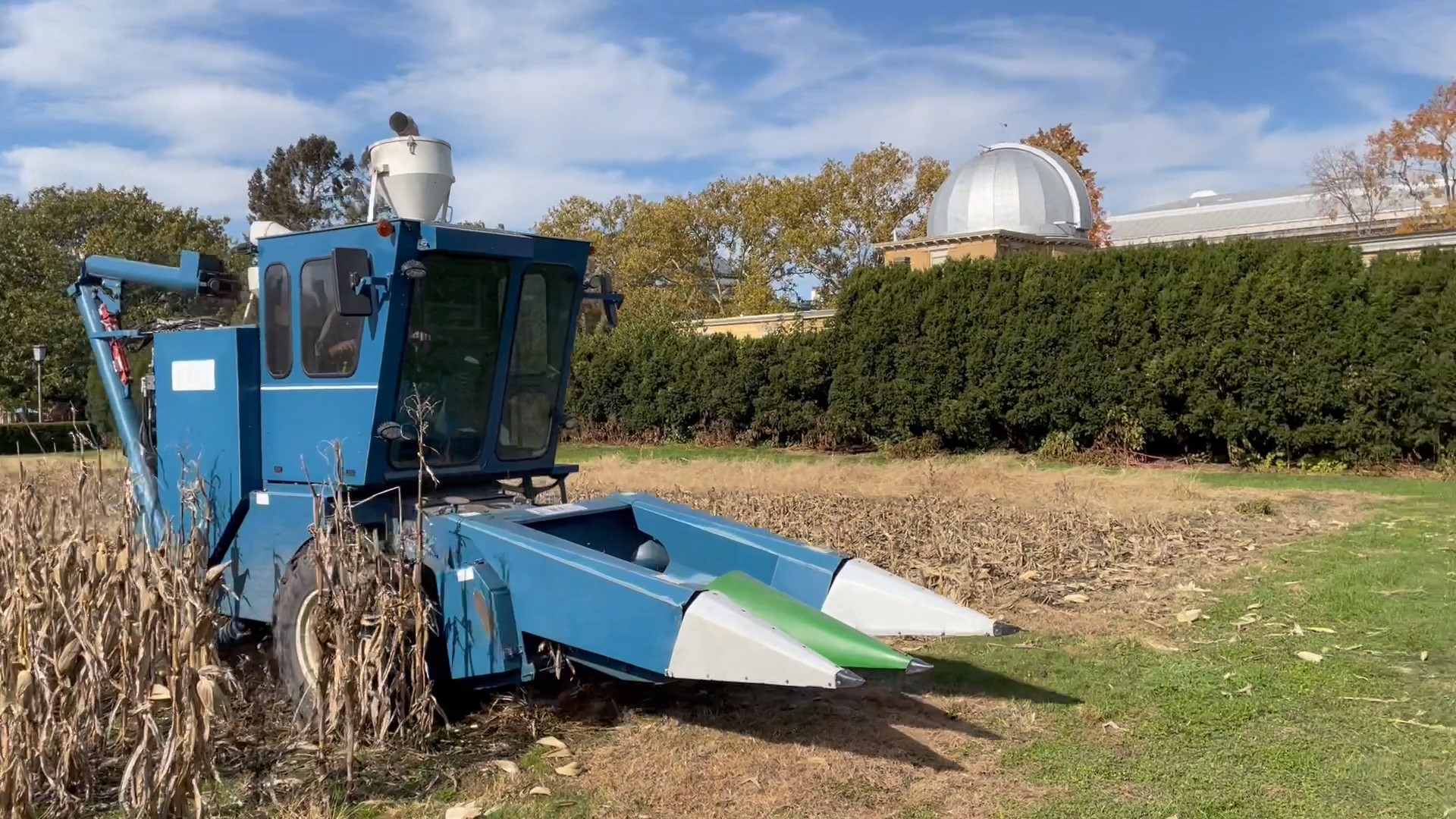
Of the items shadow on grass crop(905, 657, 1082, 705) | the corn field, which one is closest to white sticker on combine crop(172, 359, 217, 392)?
the corn field

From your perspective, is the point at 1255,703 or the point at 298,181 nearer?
the point at 1255,703

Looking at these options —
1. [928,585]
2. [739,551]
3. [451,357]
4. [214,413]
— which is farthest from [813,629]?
[928,585]

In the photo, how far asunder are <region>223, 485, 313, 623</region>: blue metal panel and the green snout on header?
2.45 meters

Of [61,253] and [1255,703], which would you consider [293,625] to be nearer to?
[1255,703]

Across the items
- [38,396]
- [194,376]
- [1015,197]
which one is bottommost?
[38,396]

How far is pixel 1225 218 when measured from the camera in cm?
6906

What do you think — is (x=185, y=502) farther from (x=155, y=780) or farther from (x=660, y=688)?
(x=660, y=688)

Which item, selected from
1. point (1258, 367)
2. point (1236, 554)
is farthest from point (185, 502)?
point (1258, 367)

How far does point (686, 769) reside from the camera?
5055 millimetres

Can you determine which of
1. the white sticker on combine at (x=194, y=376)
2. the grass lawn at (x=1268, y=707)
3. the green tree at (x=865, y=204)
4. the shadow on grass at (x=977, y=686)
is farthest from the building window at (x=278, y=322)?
the green tree at (x=865, y=204)

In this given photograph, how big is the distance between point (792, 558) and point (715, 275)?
46999mm

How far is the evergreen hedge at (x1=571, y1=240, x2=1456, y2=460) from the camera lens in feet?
53.2

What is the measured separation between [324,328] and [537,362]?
126cm

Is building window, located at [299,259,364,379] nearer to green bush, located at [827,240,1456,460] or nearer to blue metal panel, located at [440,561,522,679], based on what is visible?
blue metal panel, located at [440,561,522,679]
